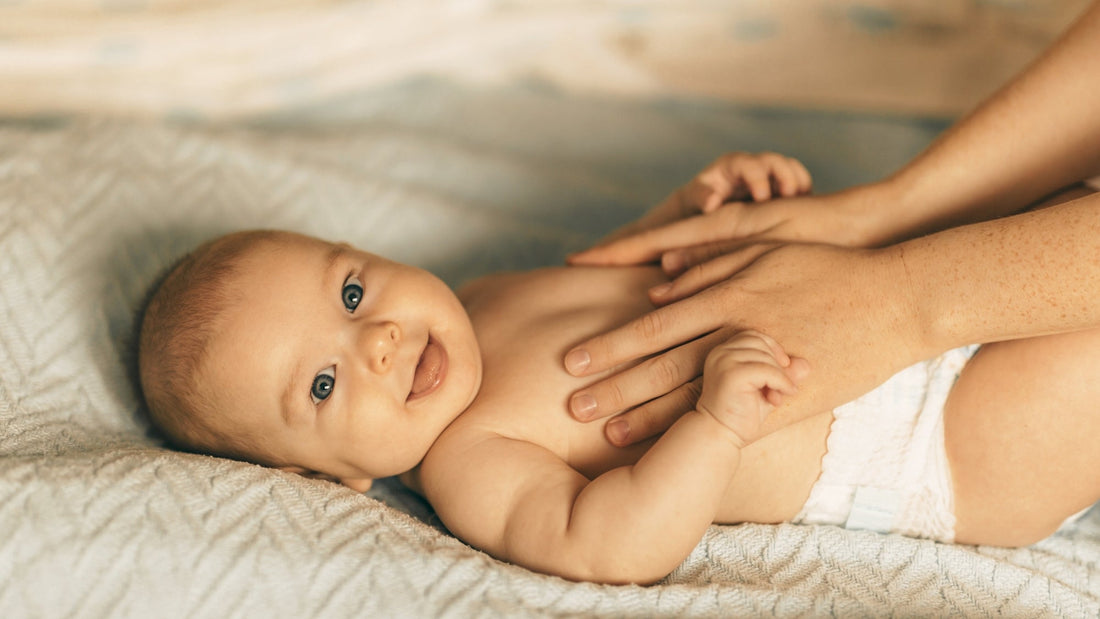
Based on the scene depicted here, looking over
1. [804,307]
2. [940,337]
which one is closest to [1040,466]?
[940,337]

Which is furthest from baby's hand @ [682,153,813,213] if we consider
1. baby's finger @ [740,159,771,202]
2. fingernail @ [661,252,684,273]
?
fingernail @ [661,252,684,273]

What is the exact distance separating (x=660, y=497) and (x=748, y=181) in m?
0.58

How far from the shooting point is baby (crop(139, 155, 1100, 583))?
1152mm

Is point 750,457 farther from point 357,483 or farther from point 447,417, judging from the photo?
point 357,483

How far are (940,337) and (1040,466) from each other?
0.25 m

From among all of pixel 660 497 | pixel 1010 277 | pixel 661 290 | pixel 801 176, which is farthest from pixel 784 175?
pixel 660 497

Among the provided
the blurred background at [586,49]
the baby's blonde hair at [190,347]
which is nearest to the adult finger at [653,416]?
the baby's blonde hair at [190,347]

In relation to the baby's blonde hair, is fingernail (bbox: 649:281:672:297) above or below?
above

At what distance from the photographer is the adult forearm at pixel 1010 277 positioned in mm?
988

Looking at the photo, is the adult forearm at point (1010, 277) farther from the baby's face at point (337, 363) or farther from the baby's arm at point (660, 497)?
the baby's face at point (337, 363)

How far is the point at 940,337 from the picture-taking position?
1079mm

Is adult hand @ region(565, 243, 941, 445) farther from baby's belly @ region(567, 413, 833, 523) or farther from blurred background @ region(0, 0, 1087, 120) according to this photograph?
blurred background @ region(0, 0, 1087, 120)

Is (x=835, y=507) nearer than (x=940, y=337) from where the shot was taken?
No

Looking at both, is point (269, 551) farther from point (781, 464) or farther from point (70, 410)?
point (781, 464)
